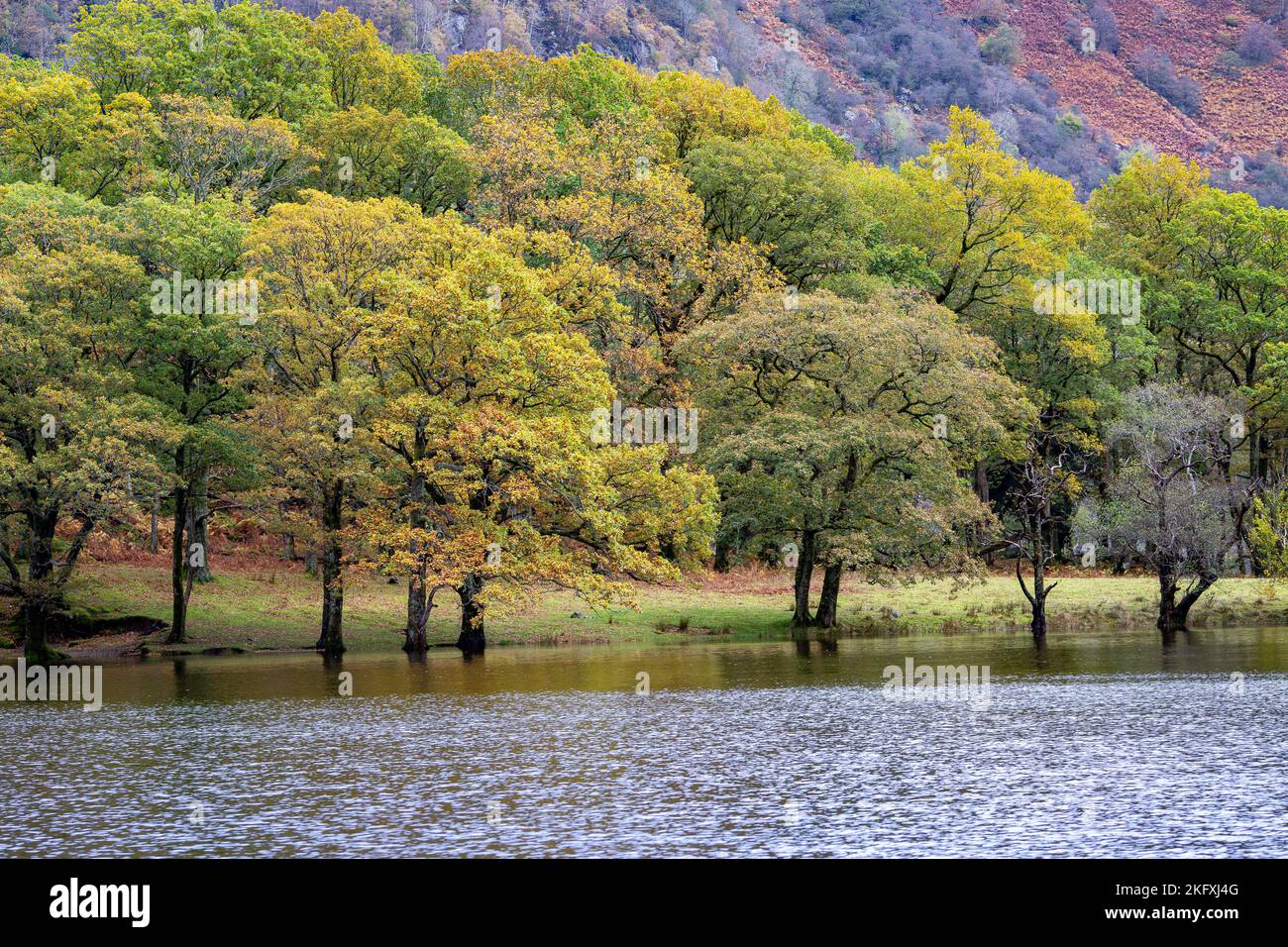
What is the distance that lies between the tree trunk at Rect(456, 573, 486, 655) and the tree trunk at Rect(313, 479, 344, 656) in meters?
4.22

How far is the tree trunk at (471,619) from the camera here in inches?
1767

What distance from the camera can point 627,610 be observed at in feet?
182

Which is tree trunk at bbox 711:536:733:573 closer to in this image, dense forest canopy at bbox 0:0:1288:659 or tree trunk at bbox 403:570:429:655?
dense forest canopy at bbox 0:0:1288:659

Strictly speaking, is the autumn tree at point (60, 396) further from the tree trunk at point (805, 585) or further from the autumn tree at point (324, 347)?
the tree trunk at point (805, 585)

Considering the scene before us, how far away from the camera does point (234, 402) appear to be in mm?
48281

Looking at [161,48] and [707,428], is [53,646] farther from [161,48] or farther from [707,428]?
[161,48]

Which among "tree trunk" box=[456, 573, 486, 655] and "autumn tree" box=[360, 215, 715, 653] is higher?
"autumn tree" box=[360, 215, 715, 653]

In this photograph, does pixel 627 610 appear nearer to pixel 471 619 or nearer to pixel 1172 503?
pixel 471 619

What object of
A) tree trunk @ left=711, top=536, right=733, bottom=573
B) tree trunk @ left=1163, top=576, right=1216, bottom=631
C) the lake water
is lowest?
the lake water

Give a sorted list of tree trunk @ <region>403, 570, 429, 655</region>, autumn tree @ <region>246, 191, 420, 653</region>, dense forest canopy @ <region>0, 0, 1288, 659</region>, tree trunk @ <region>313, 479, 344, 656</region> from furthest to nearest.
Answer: tree trunk @ <region>403, 570, 429, 655</region> < tree trunk @ <region>313, 479, 344, 656</region> < autumn tree @ <region>246, 191, 420, 653</region> < dense forest canopy @ <region>0, 0, 1288, 659</region>

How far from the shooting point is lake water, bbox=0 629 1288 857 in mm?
15727

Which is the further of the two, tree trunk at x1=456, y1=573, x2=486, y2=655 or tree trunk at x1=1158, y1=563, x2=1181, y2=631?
tree trunk at x1=1158, y1=563, x2=1181, y2=631

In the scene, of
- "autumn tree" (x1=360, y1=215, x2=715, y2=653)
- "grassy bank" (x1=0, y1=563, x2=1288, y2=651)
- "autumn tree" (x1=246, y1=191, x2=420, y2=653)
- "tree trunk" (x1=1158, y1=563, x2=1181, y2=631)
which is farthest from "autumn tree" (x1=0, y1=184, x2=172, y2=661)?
"tree trunk" (x1=1158, y1=563, x2=1181, y2=631)
